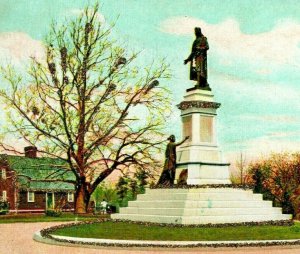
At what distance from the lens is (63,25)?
127ft

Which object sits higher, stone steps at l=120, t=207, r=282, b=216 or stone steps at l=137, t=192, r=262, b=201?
stone steps at l=137, t=192, r=262, b=201

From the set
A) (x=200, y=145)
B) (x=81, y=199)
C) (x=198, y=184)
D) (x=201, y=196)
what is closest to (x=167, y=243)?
(x=201, y=196)

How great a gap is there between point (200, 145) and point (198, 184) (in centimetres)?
250

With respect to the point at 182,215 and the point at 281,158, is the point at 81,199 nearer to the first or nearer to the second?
the point at 182,215

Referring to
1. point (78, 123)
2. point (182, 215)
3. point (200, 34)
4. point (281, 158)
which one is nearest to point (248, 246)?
point (182, 215)

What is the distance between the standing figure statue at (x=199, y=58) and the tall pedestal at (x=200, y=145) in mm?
847

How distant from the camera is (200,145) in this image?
1085 inches

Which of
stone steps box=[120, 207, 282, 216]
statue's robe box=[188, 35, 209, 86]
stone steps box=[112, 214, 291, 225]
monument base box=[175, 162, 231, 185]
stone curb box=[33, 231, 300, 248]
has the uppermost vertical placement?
statue's robe box=[188, 35, 209, 86]

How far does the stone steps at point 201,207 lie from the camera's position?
23.0 meters

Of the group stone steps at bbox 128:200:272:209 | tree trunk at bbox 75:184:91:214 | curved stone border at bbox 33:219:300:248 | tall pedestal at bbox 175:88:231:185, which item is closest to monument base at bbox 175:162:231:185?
tall pedestal at bbox 175:88:231:185

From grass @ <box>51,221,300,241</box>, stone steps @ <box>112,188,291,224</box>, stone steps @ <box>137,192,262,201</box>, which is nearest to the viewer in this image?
grass @ <box>51,221,300,241</box>

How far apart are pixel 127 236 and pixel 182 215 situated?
4.97 meters

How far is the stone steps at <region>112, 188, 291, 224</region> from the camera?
23.0 m

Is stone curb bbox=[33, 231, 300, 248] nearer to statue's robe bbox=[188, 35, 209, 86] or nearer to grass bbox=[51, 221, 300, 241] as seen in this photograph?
grass bbox=[51, 221, 300, 241]
